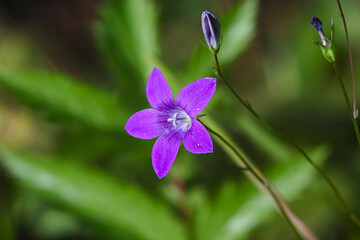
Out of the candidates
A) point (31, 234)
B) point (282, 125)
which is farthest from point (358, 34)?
point (31, 234)

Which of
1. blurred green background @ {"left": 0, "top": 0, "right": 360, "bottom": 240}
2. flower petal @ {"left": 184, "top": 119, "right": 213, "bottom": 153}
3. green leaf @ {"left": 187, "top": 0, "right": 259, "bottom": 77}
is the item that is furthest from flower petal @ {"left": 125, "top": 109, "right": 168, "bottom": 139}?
green leaf @ {"left": 187, "top": 0, "right": 259, "bottom": 77}

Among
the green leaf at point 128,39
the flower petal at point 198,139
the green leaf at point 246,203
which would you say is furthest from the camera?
the green leaf at point 128,39

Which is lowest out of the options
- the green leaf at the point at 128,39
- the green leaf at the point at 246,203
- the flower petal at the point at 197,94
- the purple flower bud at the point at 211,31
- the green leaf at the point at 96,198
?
the flower petal at the point at 197,94

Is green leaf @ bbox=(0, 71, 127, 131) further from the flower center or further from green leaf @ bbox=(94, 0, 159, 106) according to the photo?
the flower center

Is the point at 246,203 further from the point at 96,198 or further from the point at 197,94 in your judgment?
the point at 197,94

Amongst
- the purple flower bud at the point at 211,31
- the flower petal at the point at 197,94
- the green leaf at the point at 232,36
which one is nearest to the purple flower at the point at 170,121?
the flower petal at the point at 197,94

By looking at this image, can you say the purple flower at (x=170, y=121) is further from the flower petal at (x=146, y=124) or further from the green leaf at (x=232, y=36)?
the green leaf at (x=232, y=36)

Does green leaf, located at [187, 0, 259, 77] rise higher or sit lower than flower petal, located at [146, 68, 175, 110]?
higher

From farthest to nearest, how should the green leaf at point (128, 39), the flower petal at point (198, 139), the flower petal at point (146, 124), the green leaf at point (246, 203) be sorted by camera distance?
the green leaf at point (128, 39) < the green leaf at point (246, 203) < the flower petal at point (146, 124) < the flower petal at point (198, 139)
